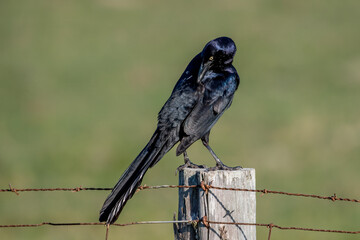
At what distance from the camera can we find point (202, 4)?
29.7 meters

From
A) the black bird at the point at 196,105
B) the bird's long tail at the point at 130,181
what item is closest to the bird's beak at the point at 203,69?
the black bird at the point at 196,105

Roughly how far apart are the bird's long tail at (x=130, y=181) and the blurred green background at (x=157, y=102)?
4933mm

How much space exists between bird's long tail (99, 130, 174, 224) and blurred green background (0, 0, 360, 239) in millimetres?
4933

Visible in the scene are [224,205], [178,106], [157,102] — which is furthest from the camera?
[157,102]

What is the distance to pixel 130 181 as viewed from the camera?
472cm

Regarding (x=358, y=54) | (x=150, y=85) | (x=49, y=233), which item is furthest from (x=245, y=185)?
(x=358, y=54)

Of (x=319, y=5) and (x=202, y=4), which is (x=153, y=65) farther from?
(x=319, y=5)

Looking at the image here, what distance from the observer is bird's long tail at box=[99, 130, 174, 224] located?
14.6 ft

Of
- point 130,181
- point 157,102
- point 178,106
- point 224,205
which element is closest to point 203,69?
point 178,106

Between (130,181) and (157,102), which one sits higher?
(157,102)

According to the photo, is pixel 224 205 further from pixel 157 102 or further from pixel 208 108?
pixel 157 102

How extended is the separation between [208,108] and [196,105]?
4.3 inches

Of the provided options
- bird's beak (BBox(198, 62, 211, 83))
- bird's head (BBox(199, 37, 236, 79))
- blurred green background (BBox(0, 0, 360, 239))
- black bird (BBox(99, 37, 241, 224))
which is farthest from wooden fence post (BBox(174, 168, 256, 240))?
blurred green background (BBox(0, 0, 360, 239))

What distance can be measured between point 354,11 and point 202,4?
6260 mm
